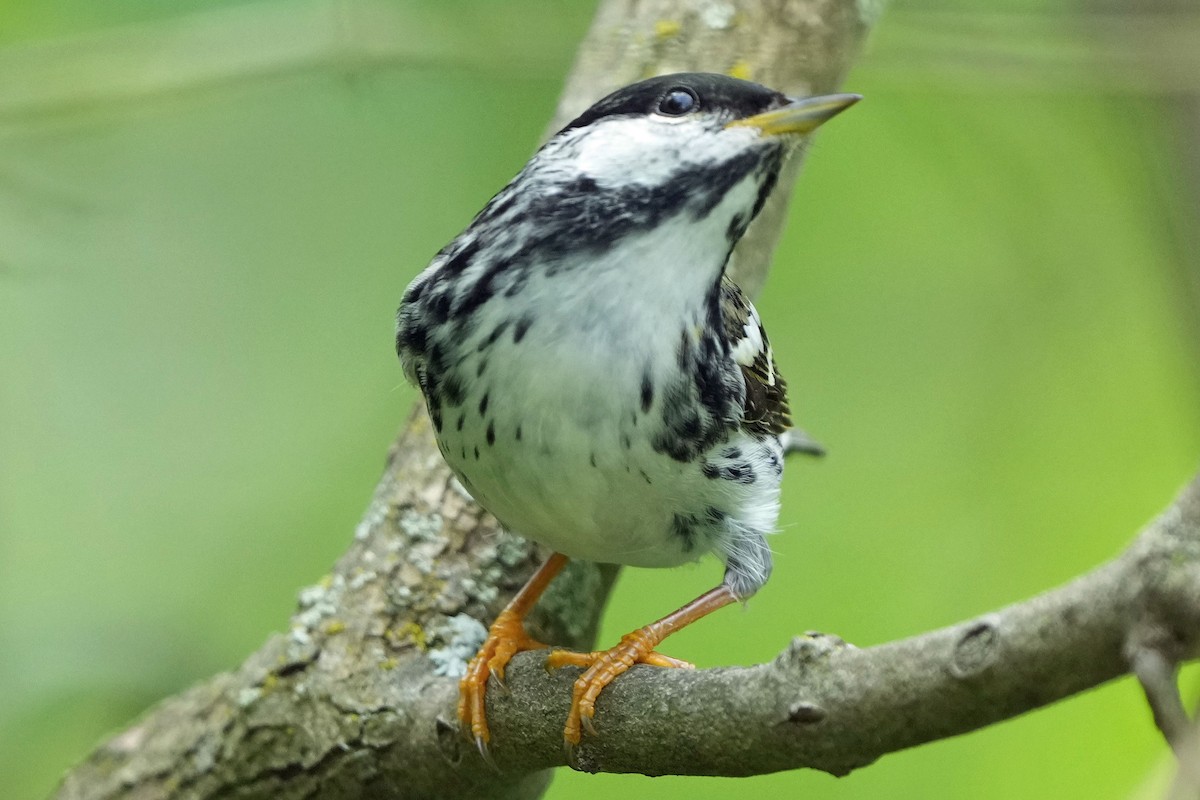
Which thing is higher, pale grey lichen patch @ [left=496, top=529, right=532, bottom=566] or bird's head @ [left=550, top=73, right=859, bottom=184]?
bird's head @ [left=550, top=73, right=859, bottom=184]

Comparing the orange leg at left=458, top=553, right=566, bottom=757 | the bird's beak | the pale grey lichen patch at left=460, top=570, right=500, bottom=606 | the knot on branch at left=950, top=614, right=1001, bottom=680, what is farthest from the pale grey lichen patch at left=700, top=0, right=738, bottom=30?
the knot on branch at left=950, top=614, right=1001, bottom=680

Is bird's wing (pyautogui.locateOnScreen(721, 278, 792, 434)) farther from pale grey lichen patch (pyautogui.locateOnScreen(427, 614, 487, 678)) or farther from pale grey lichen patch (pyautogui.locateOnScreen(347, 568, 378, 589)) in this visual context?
pale grey lichen patch (pyautogui.locateOnScreen(347, 568, 378, 589))

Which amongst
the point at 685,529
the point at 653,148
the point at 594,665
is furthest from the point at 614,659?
the point at 653,148

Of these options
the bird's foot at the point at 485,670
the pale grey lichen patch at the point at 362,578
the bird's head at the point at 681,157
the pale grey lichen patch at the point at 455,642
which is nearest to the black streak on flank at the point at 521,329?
the bird's head at the point at 681,157

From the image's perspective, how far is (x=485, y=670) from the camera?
131 inches

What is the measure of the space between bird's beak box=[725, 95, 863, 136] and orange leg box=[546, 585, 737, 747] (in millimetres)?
1217

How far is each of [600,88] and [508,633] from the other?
202 cm

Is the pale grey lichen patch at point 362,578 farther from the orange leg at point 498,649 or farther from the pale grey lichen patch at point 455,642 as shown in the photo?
the orange leg at point 498,649

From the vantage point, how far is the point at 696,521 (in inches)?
124

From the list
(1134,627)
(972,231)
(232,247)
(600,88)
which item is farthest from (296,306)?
(1134,627)

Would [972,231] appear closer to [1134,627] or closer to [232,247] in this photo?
[232,247]

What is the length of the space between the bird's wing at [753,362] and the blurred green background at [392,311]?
146 centimetres

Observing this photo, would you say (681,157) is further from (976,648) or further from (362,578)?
(362,578)

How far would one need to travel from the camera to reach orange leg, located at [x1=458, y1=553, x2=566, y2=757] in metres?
3.21
